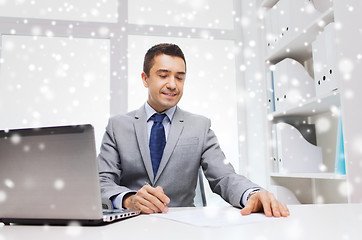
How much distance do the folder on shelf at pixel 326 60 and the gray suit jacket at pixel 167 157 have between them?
0.57m

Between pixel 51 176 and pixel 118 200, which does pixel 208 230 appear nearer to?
pixel 51 176

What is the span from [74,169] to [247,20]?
2350mm

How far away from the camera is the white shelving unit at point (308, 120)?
1669 mm

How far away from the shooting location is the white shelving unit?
1669mm

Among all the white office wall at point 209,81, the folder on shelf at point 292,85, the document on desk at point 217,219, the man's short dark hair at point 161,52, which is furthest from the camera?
the white office wall at point 209,81

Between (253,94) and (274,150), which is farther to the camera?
(253,94)

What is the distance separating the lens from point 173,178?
1.42m

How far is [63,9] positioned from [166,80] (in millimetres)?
1459

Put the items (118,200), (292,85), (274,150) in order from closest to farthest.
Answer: (118,200) < (292,85) < (274,150)

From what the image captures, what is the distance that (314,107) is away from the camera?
1.66 meters

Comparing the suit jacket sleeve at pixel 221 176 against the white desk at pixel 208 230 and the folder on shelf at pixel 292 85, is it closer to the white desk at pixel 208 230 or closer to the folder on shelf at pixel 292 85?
the white desk at pixel 208 230

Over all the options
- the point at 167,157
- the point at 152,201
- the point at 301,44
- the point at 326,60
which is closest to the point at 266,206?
the point at 152,201

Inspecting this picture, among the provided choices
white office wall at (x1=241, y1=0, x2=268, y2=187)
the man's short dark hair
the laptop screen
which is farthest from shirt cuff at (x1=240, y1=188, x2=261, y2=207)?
white office wall at (x1=241, y1=0, x2=268, y2=187)

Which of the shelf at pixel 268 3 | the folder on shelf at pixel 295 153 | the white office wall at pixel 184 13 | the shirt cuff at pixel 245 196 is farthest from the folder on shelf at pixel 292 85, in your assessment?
the white office wall at pixel 184 13
